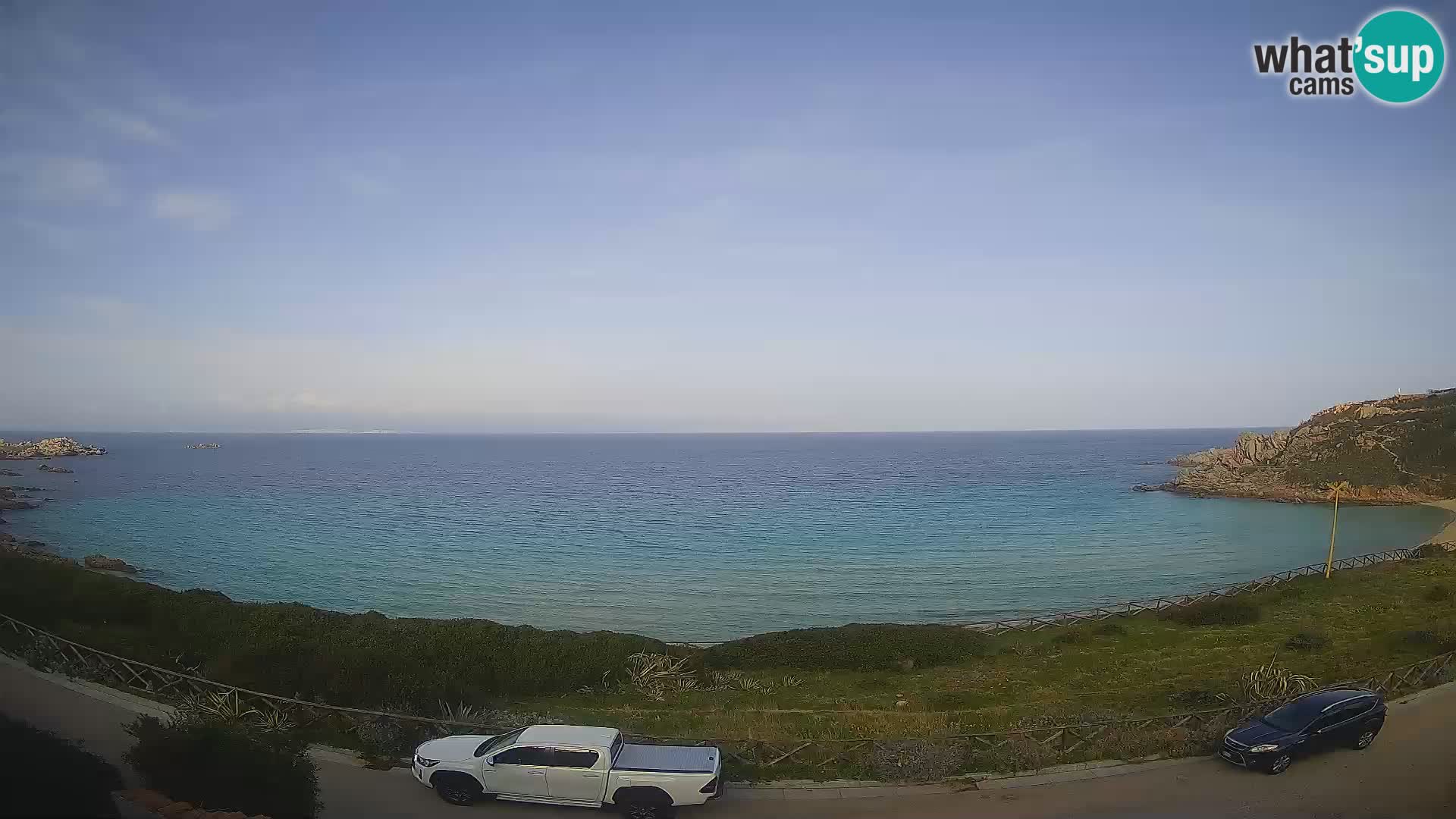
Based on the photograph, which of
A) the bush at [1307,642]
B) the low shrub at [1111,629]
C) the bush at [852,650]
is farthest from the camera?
the low shrub at [1111,629]

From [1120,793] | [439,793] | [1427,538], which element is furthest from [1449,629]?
[1427,538]

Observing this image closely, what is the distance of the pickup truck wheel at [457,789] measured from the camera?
1447cm

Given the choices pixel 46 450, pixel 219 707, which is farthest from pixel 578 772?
pixel 46 450

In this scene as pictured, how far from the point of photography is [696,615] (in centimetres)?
4194

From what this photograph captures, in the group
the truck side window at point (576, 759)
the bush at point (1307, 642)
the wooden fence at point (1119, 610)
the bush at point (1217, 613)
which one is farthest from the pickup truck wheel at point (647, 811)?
the bush at point (1217, 613)

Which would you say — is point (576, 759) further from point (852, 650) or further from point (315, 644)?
point (852, 650)

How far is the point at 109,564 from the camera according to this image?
172 ft

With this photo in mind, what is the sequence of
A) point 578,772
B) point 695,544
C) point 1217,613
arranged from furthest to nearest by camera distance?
1. point 695,544
2. point 1217,613
3. point 578,772

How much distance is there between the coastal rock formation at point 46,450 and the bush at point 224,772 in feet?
700

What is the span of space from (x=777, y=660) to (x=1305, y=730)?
1744 cm

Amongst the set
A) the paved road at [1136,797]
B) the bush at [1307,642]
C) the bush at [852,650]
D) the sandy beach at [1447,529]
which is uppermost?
the paved road at [1136,797]

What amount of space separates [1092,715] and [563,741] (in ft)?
43.4

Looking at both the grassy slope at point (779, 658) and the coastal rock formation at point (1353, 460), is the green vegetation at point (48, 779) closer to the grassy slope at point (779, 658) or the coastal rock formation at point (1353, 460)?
the grassy slope at point (779, 658)

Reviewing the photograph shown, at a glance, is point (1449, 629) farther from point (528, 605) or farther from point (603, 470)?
point (603, 470)
